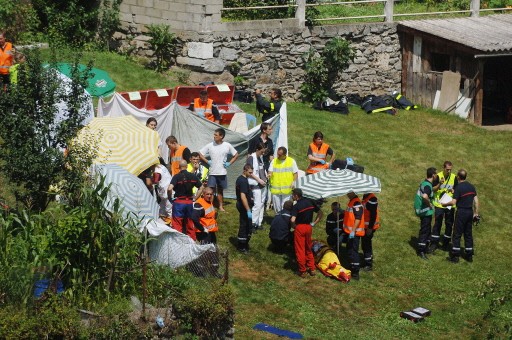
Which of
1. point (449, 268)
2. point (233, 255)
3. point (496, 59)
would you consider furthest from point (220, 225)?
point (496, 59)

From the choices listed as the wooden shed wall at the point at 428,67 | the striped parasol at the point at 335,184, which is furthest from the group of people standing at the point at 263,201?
the wooden shed wall at the point at 428,67

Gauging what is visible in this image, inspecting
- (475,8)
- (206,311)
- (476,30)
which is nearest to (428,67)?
(476,30)

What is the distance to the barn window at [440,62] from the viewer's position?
87.8 feet

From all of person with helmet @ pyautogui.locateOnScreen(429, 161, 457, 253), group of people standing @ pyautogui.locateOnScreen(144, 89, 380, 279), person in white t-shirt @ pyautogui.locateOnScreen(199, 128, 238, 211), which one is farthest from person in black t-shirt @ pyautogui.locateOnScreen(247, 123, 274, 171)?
person with helmet @ pyautogui.locateOnScreen(429, 161, 457, 253)

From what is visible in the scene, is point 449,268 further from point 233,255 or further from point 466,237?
point 233,255

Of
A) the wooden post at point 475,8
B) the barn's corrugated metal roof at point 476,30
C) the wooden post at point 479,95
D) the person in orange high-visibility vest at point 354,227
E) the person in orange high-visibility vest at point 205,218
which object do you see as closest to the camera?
the person in orange high-visibility vest at point 205,218

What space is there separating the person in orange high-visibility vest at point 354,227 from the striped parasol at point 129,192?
3.27 m

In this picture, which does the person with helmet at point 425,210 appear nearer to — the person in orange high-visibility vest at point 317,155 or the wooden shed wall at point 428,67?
the person in orange high-visibility vest at point 317,155

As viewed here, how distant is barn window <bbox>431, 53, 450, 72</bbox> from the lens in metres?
26.8

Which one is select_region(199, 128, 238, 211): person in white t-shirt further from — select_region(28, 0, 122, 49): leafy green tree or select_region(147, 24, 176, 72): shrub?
select_region(28, 0, 122, 49): leafy green tree

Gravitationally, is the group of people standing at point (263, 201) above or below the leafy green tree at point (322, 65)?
below

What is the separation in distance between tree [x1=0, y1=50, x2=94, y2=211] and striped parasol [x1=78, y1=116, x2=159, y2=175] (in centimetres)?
113

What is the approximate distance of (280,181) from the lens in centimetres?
1844

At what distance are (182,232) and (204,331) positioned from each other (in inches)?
117
